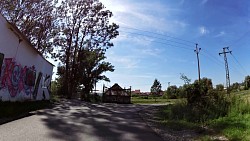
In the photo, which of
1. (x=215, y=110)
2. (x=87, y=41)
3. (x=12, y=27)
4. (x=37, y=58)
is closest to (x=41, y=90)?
(x=37, y=58)

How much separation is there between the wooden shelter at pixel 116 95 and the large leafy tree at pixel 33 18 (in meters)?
9.62

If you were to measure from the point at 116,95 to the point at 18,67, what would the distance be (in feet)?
61.8

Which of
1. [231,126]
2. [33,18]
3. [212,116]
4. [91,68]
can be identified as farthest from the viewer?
[91,68]

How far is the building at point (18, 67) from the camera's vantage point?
53.4 feet

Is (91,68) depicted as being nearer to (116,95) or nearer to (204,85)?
(116,95)

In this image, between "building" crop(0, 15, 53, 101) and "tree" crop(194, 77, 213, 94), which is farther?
"tree" crop(194, 77, 213, 94)

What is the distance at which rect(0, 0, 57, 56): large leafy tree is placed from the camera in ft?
87.6

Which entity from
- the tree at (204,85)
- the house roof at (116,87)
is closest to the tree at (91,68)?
the house roof at (116,87)

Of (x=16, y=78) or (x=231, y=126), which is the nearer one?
(x=231, y=126)

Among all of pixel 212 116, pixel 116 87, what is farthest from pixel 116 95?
pixel 212 116

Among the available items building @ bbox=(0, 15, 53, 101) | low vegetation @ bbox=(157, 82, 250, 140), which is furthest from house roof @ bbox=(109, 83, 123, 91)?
low vegetation @ bbox=(157, 82, 250, 140)

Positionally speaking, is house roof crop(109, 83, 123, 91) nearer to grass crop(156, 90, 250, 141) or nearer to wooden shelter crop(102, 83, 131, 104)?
wooden shelter crop(102, 83, 131, 104)

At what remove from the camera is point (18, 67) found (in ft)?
62.3

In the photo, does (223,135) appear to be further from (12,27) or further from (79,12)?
(79,12)
